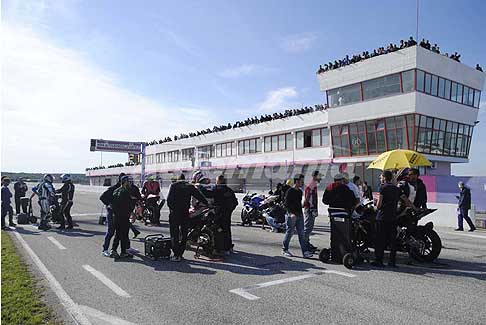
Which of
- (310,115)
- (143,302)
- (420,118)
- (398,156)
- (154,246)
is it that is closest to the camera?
(143,302)

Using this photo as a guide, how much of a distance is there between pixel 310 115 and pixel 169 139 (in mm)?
31185

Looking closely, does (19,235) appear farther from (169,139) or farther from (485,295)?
(169,139)

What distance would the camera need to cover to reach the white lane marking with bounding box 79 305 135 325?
4.59 m

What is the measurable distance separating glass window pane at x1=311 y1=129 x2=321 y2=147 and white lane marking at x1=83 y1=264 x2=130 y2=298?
29.8 meters

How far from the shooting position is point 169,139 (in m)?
61.0

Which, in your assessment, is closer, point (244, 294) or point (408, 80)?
point (244, 294)

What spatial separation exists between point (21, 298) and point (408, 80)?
27.5 meters

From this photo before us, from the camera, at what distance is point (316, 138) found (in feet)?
117

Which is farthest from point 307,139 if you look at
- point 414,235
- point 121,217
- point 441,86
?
point 121,217

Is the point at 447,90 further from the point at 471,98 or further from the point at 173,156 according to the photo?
the point at 173,156

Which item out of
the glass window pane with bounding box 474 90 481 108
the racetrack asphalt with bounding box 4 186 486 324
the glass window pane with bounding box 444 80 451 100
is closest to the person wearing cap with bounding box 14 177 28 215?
the racetrack asphalt with bounding box 4 186 486 324

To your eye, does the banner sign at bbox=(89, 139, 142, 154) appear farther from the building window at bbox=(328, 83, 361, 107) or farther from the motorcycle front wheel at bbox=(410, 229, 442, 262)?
the motorcycle front wheel at bbox=(410, 229, 442, 262)

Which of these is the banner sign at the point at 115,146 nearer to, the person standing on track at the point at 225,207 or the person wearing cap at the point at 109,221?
the person wearing cap at the point at 109,221

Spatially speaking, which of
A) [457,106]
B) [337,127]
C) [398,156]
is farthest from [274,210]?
[457,106]
